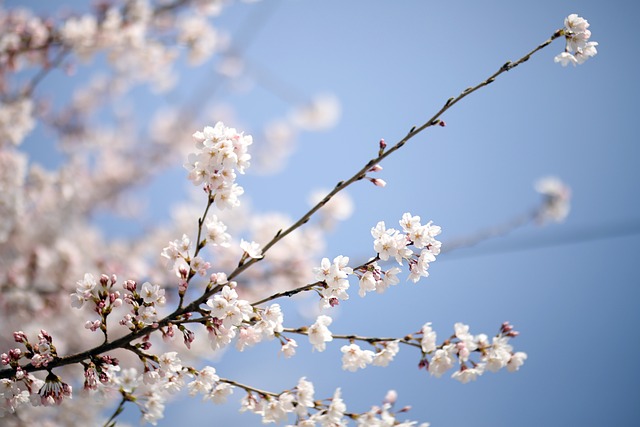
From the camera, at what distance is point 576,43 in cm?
231

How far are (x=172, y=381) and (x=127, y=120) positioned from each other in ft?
40.8

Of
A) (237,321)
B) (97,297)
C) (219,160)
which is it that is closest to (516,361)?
(237,321)

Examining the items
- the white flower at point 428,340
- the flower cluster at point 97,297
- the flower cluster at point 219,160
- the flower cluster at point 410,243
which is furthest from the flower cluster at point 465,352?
the flower cluster at point 97,297

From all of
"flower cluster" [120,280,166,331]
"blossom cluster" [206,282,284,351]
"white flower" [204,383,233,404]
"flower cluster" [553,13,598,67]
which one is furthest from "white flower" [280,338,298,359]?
"flower cluster" [553,13,598,67]

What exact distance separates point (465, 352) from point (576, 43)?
5.82ft

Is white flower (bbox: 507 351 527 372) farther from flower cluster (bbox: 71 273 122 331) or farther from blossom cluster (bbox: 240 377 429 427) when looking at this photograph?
flower cluster (bbox: 71 273 122 331)

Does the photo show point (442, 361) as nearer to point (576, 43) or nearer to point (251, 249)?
point (251, 249)

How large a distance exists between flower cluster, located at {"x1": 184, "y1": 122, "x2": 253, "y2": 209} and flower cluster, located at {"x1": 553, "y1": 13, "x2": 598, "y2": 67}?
177cm

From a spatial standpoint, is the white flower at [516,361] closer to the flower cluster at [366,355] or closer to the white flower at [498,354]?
the white flower at [498,354]

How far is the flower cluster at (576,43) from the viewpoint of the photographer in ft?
7.47

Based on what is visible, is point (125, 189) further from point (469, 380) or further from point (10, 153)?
point (469, 380)

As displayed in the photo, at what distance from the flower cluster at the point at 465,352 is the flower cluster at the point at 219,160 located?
1287 mm

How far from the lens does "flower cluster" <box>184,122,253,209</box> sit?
84.0 inches

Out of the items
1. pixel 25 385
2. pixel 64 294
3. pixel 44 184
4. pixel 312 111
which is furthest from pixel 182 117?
pixel 25 385
